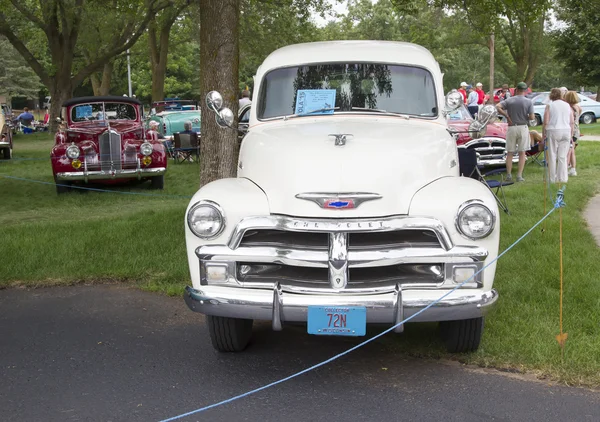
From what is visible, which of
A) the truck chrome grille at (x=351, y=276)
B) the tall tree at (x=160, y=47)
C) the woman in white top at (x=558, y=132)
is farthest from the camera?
the tall tree at (x=160, y=47)

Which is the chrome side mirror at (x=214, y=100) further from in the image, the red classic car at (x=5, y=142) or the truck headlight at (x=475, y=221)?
the red classic car at (x=5, y=142)

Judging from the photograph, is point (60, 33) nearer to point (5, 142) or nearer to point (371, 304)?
point (5, 142)

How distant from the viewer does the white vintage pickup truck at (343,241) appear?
436cm

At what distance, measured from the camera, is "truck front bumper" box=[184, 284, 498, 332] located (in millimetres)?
4293

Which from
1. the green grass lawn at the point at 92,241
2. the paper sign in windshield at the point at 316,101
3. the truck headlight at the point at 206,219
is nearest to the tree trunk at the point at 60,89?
the green grass lawn at the point at 92,241

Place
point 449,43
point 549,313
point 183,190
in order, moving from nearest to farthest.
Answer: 1. point 549,313
2. point 183,190
3. point 449,43

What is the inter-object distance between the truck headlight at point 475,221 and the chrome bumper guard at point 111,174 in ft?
35.0

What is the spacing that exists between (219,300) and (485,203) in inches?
67.8

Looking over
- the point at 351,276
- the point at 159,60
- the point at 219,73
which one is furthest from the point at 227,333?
the point at 159,60

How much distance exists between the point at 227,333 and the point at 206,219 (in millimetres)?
881

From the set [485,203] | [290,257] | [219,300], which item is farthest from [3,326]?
[485,203]

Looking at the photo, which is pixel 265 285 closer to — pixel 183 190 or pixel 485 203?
pixel 485 203

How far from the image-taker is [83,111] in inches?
604

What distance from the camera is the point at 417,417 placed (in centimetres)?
409
